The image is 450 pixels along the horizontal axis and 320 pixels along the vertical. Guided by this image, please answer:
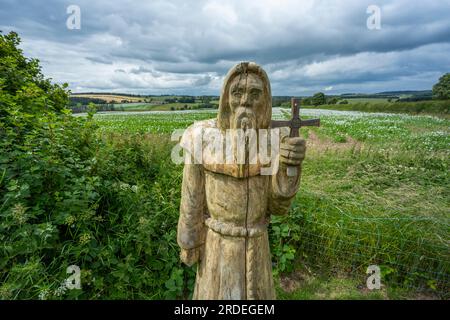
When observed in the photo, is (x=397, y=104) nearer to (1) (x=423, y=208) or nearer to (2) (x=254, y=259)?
(1) (x=423, y=208)

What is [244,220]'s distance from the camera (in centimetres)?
179

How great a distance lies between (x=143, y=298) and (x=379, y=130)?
16.2m

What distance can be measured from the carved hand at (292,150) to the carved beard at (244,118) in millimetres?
239

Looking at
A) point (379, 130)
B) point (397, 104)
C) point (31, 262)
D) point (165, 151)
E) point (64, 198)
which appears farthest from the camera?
point (397, 104)

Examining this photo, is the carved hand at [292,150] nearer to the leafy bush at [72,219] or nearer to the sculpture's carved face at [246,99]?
the sculpture's carved face at [246,99]

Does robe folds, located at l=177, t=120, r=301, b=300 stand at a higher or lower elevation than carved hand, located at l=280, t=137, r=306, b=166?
lower

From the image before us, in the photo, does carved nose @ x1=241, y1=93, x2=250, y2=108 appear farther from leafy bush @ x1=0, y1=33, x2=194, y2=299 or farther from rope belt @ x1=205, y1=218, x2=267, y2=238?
leafy bush @ x1=0, y1=33, x2=194, y2=299

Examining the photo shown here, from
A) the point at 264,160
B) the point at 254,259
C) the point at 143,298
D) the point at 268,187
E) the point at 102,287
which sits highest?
the point at 264,160

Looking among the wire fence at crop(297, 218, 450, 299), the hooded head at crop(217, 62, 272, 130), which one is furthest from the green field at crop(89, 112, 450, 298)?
the hooded head at crop(217, 62, 272, 130)

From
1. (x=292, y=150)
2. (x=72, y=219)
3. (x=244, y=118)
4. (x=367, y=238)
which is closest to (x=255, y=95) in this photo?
(x=244, y=118)

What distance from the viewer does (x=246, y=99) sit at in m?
1.65

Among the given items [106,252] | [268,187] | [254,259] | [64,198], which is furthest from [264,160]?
[64,198]

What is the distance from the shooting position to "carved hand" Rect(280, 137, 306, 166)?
1610 mm

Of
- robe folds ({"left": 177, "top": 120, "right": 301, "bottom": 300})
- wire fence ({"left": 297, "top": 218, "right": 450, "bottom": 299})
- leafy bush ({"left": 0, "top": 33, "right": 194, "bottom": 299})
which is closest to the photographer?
robe folds ({"left": 177, "top": 120, "right": 301, "bottom": 300})
